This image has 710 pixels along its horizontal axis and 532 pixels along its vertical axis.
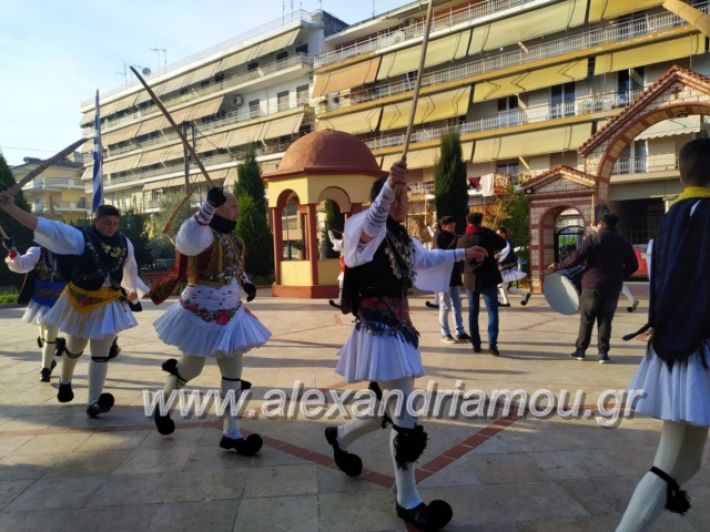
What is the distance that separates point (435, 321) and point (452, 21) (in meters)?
30.3

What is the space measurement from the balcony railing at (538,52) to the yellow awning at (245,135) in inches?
360

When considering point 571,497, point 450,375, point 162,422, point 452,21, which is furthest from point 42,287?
point 452,21

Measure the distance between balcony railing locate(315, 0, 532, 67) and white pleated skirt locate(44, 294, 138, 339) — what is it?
28.1 m

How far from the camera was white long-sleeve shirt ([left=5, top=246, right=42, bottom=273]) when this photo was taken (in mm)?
6199

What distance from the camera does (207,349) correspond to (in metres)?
3.79

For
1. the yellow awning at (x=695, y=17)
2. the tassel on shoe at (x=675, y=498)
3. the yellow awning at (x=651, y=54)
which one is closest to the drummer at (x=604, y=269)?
the yellow awning at (x=695, y=17)

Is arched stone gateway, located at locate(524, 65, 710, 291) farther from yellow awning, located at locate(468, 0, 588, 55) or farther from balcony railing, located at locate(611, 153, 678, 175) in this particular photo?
yellow awning, located at locate(468, 0, 588, 55)

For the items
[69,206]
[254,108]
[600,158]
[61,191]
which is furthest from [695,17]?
[61,191]

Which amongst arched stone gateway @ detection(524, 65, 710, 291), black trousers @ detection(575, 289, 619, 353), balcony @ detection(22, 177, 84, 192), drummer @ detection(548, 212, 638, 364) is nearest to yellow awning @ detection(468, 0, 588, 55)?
arched stone gateway @ detection(524, 65, 710, 291)

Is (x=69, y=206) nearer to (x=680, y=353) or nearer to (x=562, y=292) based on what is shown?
(x=562, y=292)

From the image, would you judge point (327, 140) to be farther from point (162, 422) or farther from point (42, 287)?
point (162, 422)

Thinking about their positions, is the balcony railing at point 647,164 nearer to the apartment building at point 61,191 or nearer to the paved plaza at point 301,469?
the paved plaza at point 301,469

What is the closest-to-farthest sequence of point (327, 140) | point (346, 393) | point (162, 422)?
point (162, 422), point (346, 393), point (327, 140)

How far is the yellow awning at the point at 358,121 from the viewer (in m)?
37.6
